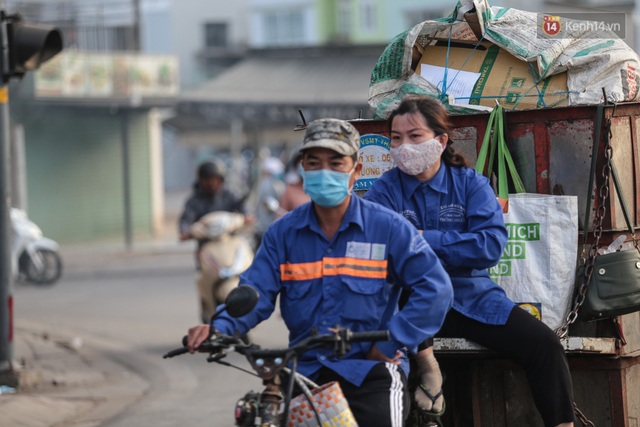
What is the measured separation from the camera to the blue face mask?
4.16m

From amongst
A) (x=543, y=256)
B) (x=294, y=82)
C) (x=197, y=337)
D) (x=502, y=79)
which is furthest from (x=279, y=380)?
(x=294, y=82)

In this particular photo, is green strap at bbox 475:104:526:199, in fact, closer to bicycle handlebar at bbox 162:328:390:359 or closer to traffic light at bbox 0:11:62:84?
bicycle handlebar at bbox 162:328:390:359

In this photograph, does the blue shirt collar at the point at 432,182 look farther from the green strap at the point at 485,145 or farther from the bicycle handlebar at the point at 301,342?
the bicycle handlebar at the point at 301,342

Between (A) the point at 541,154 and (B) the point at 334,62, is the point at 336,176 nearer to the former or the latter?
(A) the point at 541,154

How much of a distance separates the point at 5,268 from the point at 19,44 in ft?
6.01

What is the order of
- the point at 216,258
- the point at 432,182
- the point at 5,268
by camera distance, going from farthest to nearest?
the point at 216,258
the point at 5,268
the point at 432,182

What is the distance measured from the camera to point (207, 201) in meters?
11.8

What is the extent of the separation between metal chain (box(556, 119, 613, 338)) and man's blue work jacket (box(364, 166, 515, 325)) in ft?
1.21

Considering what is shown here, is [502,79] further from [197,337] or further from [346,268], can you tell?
[197,337]

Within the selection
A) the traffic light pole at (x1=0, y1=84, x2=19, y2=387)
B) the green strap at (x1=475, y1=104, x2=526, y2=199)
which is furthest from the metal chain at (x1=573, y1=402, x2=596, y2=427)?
the traffic light pole at (x1=0, y1=84, x2=19, y2=387)

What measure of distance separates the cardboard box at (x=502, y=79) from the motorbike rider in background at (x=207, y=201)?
5849 millimetres

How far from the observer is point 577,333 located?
5355mm

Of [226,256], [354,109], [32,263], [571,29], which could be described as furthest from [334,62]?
[571,29]

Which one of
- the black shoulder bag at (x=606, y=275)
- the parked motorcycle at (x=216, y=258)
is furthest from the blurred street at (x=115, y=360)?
the black shoulder bag at (x=606, y=275)
